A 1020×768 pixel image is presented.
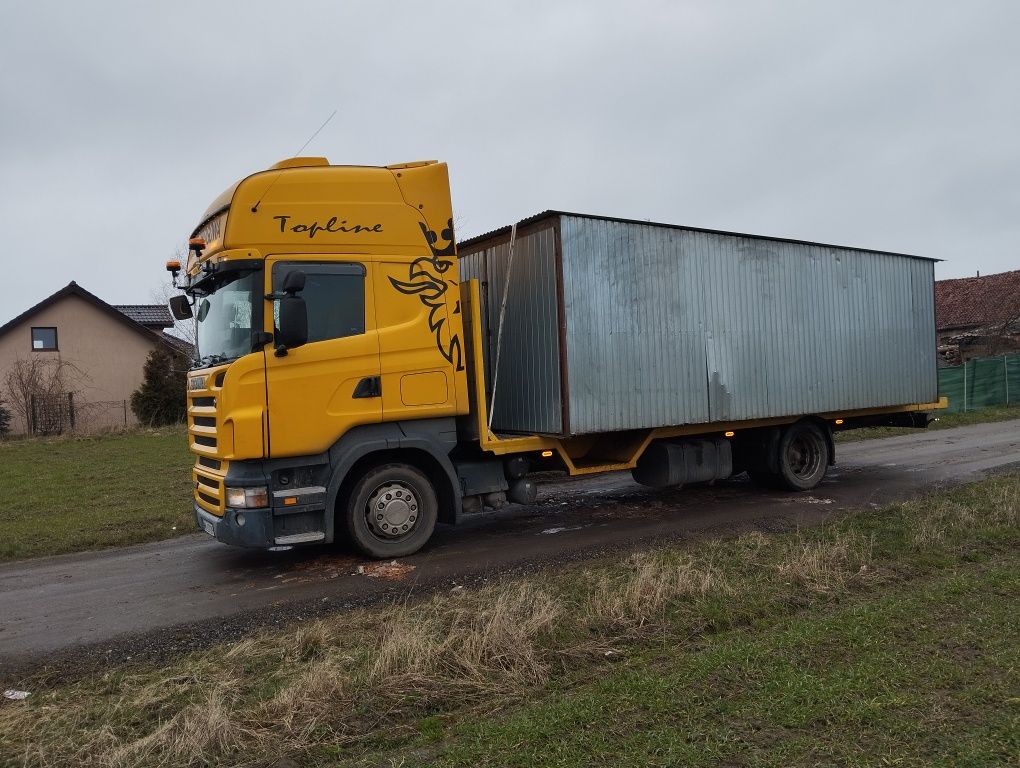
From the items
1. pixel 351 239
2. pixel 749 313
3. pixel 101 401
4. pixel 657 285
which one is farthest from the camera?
pixel 101 401

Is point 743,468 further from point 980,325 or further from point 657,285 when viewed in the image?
point 980,325

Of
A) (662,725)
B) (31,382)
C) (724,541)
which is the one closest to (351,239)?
(724,541)

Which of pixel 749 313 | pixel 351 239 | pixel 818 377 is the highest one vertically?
pixel 351 239

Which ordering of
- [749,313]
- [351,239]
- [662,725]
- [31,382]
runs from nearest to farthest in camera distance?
[662,725] → [351,239] → [749,313] → [31,382]

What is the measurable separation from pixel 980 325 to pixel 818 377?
32685mm

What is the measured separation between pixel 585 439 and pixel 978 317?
36494mm

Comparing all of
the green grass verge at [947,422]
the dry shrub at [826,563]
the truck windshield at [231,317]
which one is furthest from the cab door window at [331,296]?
the green grass verge at [947,422]

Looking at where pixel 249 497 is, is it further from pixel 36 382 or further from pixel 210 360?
pixel 36 382

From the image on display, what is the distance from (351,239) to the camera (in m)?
7.32

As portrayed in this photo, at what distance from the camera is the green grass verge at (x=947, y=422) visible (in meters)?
18.0

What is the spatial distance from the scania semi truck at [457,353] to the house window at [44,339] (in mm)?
28915

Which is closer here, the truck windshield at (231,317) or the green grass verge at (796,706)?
the green grass verge at (796,706)

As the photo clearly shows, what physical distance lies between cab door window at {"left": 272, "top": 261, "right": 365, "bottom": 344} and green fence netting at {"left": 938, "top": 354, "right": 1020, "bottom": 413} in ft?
77.9

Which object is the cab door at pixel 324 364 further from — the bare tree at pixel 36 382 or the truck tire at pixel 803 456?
the bare tree at pixel 36 382
